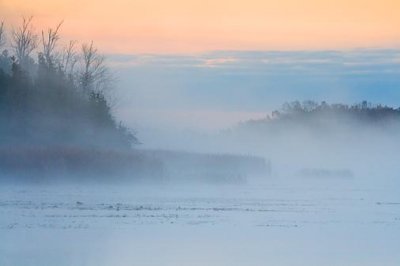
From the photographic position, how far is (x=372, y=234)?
73.1 ft

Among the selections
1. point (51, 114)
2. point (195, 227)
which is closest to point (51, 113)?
point (51, 114)

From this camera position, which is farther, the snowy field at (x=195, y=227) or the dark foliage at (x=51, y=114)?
the dark foliage at (x=51, y=114)

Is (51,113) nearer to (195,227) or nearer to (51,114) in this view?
(51,114)

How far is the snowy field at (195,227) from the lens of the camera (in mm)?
18594

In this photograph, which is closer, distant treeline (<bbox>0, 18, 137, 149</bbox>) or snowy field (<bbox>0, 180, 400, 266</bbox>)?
snowy field (<bbox>0, 180, 400, 266</bbox>)

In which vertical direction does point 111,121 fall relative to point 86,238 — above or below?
above

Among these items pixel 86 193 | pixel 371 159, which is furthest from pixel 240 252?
pixel 371 159

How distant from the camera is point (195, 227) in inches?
904

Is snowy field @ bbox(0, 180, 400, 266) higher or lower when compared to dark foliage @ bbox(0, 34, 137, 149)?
lower

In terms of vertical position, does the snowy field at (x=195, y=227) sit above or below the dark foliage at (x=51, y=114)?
below

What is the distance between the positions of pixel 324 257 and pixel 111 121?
42947 millimetres

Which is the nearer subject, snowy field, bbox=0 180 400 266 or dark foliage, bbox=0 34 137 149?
snowy field, bbox=0 180 400 266

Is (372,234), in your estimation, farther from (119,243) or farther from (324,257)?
(119,243)

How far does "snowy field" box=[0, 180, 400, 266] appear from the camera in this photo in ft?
61.0
